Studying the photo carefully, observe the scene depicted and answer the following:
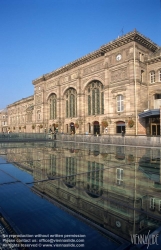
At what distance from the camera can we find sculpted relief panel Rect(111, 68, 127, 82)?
103 ft

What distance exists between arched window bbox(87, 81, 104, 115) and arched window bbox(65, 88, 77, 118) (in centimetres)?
482

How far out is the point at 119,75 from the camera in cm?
3222

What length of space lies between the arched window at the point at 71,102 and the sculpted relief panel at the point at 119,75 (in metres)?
12.6

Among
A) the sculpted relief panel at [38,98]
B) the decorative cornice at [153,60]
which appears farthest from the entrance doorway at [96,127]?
the sculpted relief panel at [38,98]

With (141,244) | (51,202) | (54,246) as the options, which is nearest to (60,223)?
(54,246)

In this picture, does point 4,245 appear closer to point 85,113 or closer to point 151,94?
point 151,94

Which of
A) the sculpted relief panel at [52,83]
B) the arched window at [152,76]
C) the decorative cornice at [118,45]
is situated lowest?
the arched window at [152,76]

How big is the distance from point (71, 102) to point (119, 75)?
15869 mm

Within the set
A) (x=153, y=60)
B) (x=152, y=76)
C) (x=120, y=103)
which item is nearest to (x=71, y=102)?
(x=120, y=103)

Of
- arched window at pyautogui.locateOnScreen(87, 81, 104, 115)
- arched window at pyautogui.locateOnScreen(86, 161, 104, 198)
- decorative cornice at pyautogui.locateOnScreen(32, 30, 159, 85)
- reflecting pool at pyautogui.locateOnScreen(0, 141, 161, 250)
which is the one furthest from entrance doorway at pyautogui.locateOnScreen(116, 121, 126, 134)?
reflecting pool at pyautogui.locateOnScreen(0, 141, 161, 250)

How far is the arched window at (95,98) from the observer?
122 ft

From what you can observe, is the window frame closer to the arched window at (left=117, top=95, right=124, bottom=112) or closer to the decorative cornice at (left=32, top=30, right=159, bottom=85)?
the arched window at (left=117, top=95, right=124, bottom=112)

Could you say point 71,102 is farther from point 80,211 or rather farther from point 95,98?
point 80,211

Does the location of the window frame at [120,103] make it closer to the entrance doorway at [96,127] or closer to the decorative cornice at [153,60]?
the entrance doorway at [96,127]
